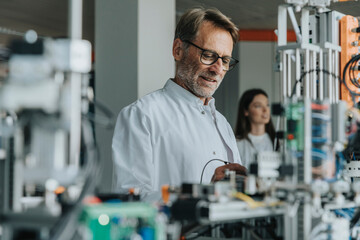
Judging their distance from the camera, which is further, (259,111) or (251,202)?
(259,111)

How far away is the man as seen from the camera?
7.76ft

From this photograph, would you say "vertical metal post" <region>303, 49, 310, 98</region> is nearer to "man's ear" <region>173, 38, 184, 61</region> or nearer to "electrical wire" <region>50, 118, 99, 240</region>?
"man's ear" <region>173, 38, 184, 61</region>

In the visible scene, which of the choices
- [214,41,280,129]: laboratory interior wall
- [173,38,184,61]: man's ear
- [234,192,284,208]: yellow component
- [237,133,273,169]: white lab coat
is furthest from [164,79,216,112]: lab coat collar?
[214,41,280,129]: laboratory interior wall

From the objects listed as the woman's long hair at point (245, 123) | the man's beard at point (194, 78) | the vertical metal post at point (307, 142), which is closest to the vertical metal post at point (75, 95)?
the vertical metal post at point (307, 142)

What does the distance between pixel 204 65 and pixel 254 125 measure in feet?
6.50

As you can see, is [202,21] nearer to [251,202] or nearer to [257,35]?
[251,202]

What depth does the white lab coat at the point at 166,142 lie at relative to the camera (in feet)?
7.67

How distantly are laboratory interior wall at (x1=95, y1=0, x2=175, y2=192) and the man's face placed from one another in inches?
43.2

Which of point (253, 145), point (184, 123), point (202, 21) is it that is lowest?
point (253, 145)

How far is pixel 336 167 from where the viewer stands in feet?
5.46

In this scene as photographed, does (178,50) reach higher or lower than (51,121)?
higher

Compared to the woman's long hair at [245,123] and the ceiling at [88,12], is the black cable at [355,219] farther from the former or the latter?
the ceiling at [88,12]

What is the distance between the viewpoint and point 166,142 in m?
2.47

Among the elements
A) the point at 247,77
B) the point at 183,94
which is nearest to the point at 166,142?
the point at 183,94
